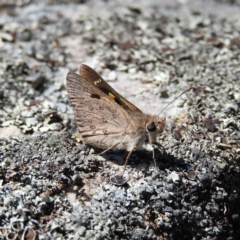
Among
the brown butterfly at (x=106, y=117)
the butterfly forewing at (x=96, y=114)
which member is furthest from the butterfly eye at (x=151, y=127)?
the butterfly forewing at (x=96, y=114)

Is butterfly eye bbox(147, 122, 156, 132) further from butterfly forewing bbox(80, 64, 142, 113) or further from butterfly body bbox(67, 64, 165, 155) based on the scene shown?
butterfly forewing bbox(80, 64, 142, 113)

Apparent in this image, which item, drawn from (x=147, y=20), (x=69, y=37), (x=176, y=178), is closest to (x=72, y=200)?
(x=176, y=178)

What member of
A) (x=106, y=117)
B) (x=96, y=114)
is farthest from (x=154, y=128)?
(x=96, y=114)

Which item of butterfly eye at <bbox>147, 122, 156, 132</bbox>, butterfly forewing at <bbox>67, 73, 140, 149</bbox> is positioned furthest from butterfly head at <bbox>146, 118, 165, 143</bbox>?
butterfly forewing at <bbox>67, 73, 140, 149</bbox>

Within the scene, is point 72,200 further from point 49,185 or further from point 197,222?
point 197,222

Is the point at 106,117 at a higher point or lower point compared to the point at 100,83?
lower

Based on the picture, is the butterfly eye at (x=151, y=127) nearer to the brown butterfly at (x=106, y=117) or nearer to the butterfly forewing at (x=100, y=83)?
the brown butterfly at (x=106, y=117)

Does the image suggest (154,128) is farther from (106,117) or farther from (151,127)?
(106,117)

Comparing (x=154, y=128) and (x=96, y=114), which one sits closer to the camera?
(x=154, y=128)
